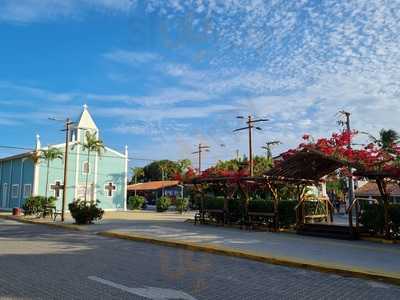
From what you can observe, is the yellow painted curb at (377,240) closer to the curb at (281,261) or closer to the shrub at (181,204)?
the curb at (281,261)

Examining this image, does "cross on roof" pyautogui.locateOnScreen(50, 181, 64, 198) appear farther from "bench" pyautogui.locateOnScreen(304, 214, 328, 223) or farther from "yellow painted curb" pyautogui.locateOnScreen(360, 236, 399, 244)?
"yellow painted curb" pyautogui.locateOnScreen(360, 236, 399, 244)

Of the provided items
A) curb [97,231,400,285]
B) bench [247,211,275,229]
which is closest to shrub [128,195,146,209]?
bench [247,211,275,229]

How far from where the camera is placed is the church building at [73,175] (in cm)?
4356

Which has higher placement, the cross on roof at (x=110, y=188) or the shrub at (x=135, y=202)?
the cross on roof at (x=110, y=188)

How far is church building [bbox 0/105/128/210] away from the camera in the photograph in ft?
143

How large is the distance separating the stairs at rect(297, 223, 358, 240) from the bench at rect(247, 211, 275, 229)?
2125 mm

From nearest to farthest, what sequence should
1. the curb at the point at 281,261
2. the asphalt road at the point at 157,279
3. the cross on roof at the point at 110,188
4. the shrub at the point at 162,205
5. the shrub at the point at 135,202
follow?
1. the asphalt road at the point at 157,279
2. the curb at the point at 281,261
3. the cross on roof at the point at 110,188
4. the shrub at the point at 162,205
5. the shrub at the point at 135,202

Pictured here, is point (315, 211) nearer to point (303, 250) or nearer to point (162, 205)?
point (303, 250)

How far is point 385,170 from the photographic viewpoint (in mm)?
15773

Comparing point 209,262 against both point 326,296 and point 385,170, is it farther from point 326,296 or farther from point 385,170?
point 385,170

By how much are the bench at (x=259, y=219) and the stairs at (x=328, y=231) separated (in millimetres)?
2125

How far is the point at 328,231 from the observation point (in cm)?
1830

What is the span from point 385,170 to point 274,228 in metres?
6.64

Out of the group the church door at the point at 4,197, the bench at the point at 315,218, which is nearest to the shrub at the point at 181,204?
the church door at the point at 4,197
